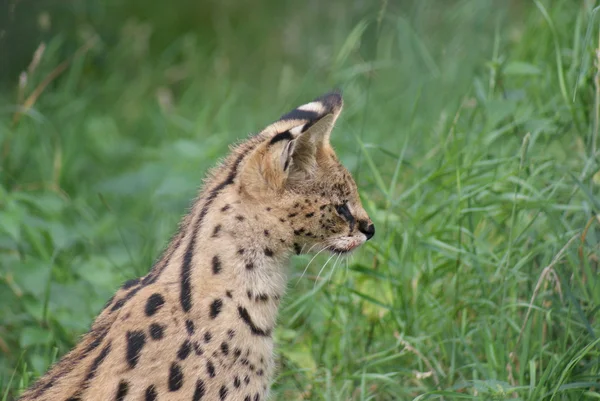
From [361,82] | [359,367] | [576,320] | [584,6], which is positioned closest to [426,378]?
[359,367]

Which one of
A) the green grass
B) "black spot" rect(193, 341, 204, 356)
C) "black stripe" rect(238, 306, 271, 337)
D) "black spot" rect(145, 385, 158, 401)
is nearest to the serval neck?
"black stripe" rect(238, 306, 271, 337)

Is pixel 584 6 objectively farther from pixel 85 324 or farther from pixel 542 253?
pixel 85 324

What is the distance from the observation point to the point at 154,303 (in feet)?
13.0

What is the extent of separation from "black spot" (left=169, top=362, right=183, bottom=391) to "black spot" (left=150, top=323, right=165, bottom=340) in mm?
116

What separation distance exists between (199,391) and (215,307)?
1.12ft

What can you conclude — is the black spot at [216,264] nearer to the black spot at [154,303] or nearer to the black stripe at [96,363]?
the black spot at [154,303]

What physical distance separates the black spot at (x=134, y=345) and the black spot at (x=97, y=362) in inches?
3.2

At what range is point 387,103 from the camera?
26.4 feet

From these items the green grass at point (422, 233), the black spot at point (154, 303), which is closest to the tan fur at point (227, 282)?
the black spot at point (154, 303)

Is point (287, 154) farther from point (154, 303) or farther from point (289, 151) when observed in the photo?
point (154, 303)

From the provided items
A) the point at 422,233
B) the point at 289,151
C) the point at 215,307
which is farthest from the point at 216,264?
the point at 422,233

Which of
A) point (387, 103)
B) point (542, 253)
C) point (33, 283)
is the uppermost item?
point (387, 103)

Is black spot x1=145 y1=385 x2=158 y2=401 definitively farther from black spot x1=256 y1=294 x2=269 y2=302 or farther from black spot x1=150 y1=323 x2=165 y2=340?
black spot x1=256 y1=294 x2=269 y2=302

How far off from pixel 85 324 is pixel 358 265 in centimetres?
147
